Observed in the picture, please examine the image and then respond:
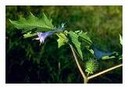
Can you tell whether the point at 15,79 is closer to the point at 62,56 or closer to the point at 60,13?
the point at 62,56

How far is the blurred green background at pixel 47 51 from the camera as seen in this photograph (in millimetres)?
1410

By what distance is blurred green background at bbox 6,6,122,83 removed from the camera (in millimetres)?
1410

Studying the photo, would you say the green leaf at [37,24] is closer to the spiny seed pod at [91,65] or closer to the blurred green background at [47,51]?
the spiny seed pod at [91,65]

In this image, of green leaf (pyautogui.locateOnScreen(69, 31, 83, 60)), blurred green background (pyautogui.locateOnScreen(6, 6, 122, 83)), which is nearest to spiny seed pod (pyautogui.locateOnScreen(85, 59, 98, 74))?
green leaf (pyautogui.locateOnScreen(69, 31, 83, 60))

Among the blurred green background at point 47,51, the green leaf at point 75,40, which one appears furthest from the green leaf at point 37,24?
the blurred green background at point 47,51

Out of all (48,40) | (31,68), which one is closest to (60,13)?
(48,40)

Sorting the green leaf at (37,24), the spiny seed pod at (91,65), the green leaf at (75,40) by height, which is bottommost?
the spiny seed pod at (91,65)

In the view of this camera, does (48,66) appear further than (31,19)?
Yes

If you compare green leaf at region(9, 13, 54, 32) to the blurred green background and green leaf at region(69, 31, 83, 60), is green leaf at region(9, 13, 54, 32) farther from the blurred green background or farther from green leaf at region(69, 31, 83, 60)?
the blurred green background

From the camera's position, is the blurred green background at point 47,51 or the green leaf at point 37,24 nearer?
the green leaf at point 37,24
